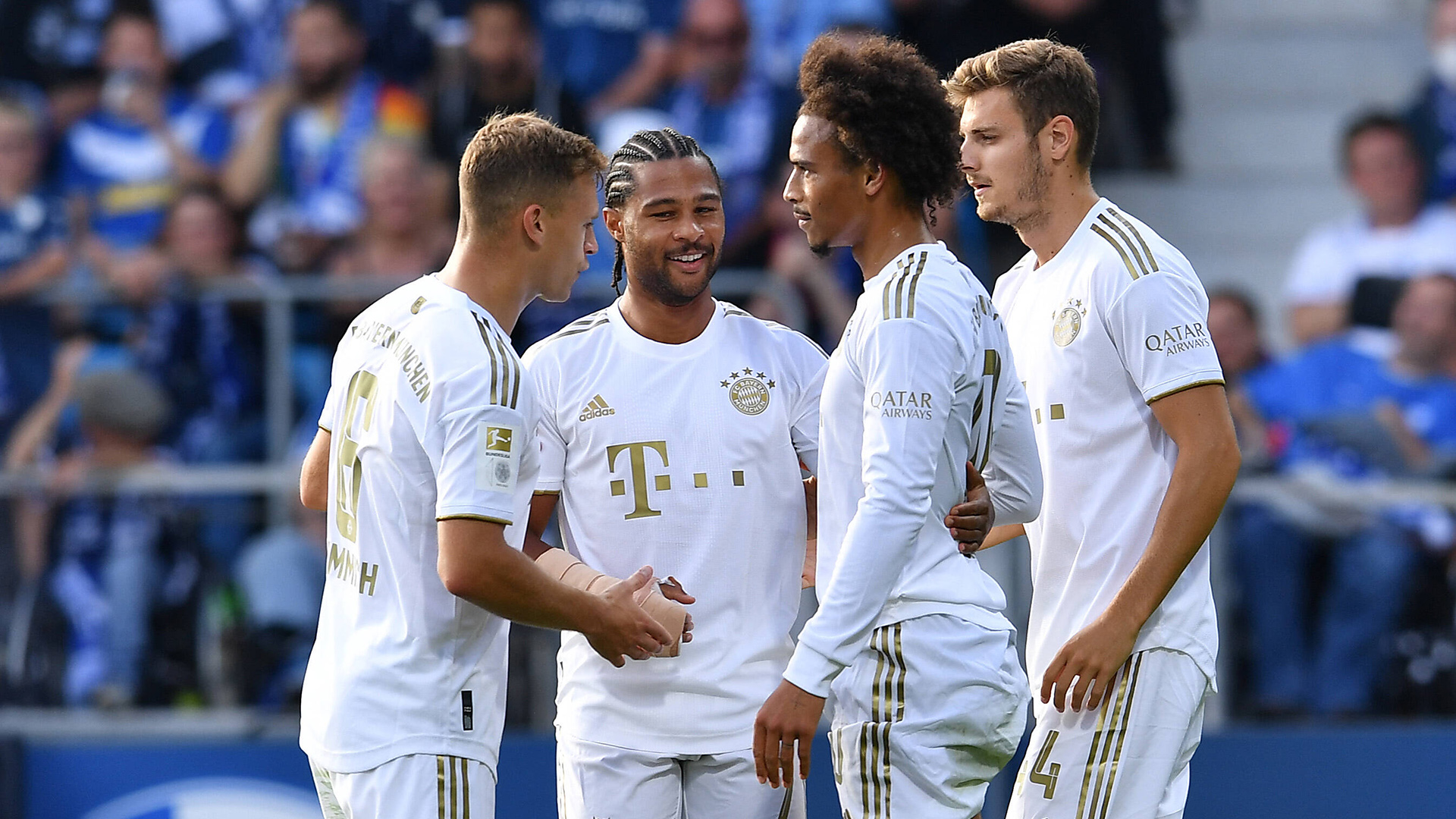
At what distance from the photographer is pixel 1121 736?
3398 mm

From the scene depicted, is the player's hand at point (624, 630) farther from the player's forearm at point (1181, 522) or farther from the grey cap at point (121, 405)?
the grey cap at point (121, 405)

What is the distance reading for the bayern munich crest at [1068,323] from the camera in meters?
3.50

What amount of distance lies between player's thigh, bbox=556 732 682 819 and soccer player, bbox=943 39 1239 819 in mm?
758

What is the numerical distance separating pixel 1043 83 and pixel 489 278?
1.27m

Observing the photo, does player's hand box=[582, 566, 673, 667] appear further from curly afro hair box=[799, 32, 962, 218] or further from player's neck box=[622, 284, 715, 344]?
curly afro hair box=[799, 32, 962, 218]

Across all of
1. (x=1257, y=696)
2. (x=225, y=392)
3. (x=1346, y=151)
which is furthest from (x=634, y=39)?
(x=1257, y=696)

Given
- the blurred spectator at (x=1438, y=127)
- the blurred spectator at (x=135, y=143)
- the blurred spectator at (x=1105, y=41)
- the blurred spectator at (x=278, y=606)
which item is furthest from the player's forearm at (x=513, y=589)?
the blurred spectator at (x=1438, y=127)

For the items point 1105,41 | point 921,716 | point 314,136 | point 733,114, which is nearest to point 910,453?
point 921,716

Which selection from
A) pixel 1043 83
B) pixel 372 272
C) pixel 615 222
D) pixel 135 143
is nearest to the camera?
pixel 1043 83

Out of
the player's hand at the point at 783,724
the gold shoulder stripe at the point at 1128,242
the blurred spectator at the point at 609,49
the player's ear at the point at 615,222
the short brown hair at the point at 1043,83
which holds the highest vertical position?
the blurred spectator at the point at 609,49

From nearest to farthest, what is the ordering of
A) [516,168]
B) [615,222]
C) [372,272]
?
1. [516,168]
2. [615,222]
3. [372,272]

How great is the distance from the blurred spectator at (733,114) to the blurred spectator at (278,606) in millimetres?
2524

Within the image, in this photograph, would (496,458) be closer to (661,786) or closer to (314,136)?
(661,786)

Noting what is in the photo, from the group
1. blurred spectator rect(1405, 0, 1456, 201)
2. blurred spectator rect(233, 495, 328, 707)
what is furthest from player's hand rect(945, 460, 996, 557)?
blurred spectator rect(1405, 0, 1456, 201)
